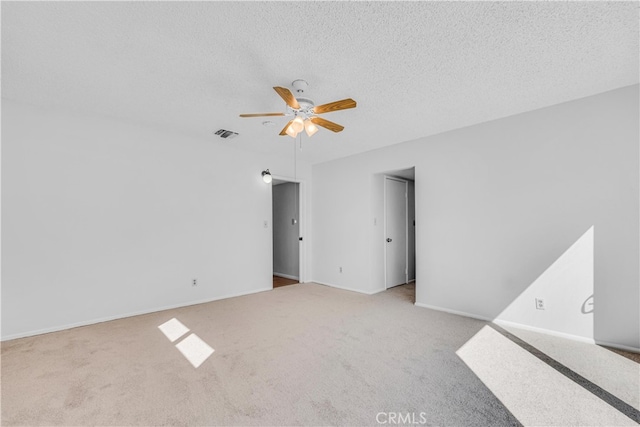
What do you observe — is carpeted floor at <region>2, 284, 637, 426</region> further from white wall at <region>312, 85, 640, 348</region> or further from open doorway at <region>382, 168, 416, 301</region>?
open doorway at <region>382, 168, 416, 301</region>

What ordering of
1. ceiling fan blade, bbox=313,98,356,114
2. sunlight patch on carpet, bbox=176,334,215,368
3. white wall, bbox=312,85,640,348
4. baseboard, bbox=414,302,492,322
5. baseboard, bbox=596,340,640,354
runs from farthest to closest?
baseboard, bbox=414,302,492,322
white wall, bbox=312,85,640,348
baseboard, bbox=596,340,640,354
sunlight patch on carpet, bbox=176,334,215,368
ceiling fan blade, bbox=313,98,356,114

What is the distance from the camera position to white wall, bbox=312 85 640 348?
2758 mm

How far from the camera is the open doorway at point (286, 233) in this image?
20.0ft

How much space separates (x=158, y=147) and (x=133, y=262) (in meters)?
1.60

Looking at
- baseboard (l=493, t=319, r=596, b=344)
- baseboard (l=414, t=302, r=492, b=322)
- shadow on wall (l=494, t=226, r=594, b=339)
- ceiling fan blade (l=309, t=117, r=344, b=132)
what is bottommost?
baseboard (l=414, t=302, r=492, b=322)

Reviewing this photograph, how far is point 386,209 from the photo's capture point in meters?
5.26

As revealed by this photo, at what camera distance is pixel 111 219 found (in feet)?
11.8

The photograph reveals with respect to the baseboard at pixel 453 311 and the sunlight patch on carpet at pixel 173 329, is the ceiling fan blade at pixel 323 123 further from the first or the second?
the baseboard at pixel 453 311

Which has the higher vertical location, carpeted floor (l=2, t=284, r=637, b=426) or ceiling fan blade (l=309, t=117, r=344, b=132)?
ceiling fan blade (l=309, t=117, r=344, b=132)

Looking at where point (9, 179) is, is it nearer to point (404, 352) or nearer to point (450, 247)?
point (404, 352)

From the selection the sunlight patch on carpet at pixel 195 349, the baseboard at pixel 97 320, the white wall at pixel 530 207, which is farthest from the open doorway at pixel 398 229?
the sunlight patch on carpet at pixel 195 349

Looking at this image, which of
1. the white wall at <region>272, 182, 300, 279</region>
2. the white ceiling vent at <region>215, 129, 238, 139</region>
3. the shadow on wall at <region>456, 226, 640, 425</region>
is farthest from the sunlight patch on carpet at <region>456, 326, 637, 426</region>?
the white wall at <region>272, 182, 300, 279</region>

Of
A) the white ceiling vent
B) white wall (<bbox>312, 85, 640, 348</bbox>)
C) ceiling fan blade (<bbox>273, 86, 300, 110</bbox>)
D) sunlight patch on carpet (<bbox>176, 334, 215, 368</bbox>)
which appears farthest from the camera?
the white ceiling vent

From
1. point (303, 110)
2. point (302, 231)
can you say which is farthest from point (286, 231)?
point (303, 110)
